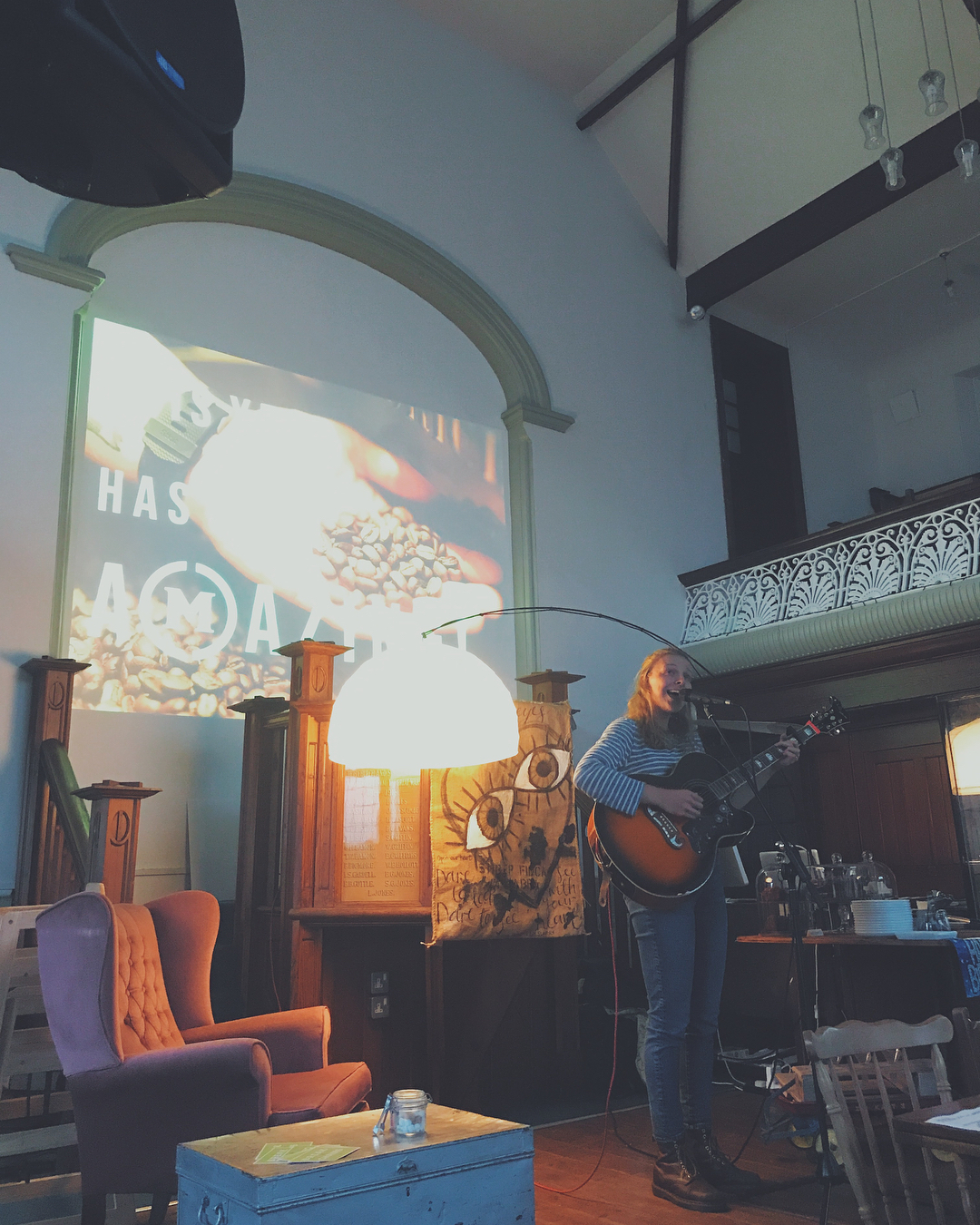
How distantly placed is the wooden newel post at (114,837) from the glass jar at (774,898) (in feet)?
8.62

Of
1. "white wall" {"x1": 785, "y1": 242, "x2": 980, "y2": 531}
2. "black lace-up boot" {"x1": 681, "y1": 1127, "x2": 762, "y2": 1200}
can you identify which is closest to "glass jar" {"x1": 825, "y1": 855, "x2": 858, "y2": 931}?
"black lace-up boot" {"x1": 681, "y1": 1127, "x2": 762, "y2": 1200}

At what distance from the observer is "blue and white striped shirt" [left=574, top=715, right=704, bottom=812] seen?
3213 millimetres

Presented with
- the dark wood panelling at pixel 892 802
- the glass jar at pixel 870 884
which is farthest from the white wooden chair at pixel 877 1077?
the dark wood panelling at pixel 892 802

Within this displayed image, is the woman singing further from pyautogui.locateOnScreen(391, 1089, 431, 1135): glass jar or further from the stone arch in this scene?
the stone arch

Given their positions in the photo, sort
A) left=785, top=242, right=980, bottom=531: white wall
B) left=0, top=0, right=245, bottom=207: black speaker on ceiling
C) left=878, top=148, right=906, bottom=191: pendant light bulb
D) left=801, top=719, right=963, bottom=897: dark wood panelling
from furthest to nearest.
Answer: left=785, top=242, right=980, bottom=531: white wall
left=801, top=719, right=963, bottom=897: dark wood panelling
left=878, top=148, right=906, bottom=191: pendant light bulb
left=0, top=0, right=245, bottom=207: black speaker on ceiling

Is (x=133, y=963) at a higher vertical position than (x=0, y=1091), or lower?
higher

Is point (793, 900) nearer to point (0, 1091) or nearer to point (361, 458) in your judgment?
point (0, 1091)

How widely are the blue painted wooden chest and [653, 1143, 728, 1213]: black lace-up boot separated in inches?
43.8

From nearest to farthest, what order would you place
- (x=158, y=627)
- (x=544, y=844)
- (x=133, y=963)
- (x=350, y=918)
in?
(x=133, y=963) → (x=350, y=918) → (x=544, y=844) → (x=158, y=627)

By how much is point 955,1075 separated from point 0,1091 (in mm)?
3063

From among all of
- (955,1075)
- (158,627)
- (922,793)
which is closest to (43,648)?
(158,627)

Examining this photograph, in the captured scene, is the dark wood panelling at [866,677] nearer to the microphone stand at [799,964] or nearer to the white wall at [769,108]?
the microphone stand at [799,964]

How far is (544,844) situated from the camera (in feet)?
15.3

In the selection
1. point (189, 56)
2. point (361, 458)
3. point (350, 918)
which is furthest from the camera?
point (361, 458)
